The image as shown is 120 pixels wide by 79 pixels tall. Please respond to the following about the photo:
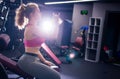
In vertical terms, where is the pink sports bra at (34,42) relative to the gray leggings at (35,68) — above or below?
above

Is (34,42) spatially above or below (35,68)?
above

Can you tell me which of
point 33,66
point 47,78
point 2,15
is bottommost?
point 47,78

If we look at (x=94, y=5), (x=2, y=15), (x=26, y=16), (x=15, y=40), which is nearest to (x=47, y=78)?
(x=26, y=16)

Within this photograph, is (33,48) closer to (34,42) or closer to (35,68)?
(34,42)

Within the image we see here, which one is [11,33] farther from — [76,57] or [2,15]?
[76,57]

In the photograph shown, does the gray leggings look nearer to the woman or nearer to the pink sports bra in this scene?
the woman

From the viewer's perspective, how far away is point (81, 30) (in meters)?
9.39

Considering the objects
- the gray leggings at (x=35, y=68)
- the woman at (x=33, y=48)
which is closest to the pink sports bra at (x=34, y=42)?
the woman at (x=33, y=48)

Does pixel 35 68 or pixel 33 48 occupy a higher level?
pixel 33 48

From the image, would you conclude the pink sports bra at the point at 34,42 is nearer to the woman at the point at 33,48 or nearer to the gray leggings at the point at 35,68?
the woman at the point at 33,48

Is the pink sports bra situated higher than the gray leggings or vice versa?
the pink sports bra

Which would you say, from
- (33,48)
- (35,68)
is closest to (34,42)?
(33,48)

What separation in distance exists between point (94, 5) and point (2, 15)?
414 cm

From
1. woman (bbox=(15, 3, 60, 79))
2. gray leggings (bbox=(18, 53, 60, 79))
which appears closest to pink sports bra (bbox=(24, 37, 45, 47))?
woman (bbox=(15, 3, 60, 79))
